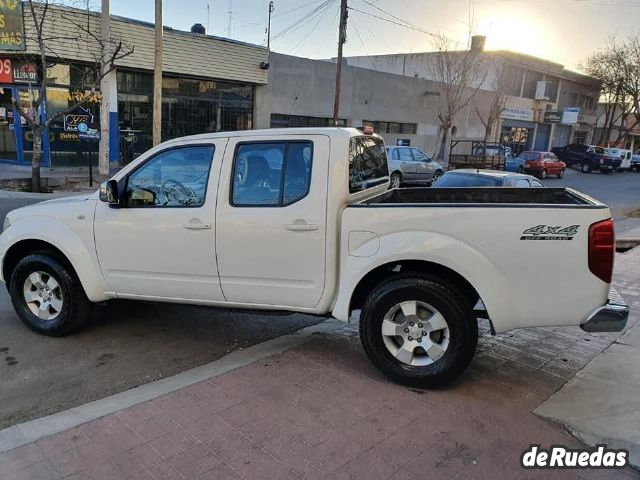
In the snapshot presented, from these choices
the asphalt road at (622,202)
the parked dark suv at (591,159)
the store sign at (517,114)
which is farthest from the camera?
the store sign at (517,114)

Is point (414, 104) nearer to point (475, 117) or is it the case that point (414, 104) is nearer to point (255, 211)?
point (475, 117)

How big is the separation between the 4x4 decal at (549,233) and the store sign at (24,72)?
18180 mm

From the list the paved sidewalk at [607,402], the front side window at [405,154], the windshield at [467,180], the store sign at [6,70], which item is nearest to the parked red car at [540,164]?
the front side window at [405,154]

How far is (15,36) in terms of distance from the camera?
16.5 meters

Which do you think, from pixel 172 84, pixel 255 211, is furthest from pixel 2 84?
pixel 255 211

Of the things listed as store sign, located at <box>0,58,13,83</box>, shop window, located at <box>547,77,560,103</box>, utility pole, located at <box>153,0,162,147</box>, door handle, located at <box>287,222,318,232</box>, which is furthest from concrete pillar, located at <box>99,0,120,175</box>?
shop window, located at <box>547,77,560,103</box>

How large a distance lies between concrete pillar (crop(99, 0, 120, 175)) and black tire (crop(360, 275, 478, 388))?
14.4m

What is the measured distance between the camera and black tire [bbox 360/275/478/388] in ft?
11.5

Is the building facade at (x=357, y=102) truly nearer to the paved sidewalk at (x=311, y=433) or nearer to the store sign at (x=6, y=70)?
the store sign at (x=6, y=70)

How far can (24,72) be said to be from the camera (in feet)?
56.5

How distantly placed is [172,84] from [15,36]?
576 centimetres

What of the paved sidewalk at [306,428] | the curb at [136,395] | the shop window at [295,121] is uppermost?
the shop window at [295,121]

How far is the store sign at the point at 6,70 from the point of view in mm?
17250

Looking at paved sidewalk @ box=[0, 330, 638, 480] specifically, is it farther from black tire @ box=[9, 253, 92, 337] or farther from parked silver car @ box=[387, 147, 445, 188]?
parked silver car @ box=[387, 147, 445, 188]
